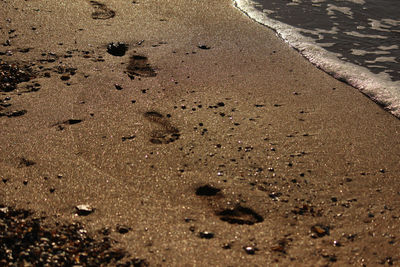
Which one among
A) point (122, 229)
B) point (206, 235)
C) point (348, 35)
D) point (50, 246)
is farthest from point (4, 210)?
point (348, 35)

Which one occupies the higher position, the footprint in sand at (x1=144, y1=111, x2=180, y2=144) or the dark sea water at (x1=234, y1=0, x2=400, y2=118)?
the dark sea water at (x1=234, y1=0, x2=400, y2=118)

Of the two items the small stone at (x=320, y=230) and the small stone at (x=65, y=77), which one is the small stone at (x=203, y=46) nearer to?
the small stone at (x=65, y=77)

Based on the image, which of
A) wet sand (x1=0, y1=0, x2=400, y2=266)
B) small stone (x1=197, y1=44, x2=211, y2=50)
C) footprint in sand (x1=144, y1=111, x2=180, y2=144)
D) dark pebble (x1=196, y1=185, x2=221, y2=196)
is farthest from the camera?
small stone (x1=197, y1=44, x2=211, y2=50)

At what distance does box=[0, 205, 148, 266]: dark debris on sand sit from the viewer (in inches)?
77.5

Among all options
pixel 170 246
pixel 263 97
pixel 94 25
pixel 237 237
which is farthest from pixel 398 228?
pixel 94 25

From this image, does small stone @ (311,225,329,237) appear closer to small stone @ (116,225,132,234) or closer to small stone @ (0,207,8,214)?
small stone @ (116,225,132,234)

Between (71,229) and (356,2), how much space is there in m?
5.10

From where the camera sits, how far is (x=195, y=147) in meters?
2.89

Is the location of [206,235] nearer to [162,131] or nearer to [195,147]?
[195,147]

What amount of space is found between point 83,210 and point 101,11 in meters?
3.10

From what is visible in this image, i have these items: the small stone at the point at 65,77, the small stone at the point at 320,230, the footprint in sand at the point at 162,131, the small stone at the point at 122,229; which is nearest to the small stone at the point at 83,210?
the small stone at the point at 122,229

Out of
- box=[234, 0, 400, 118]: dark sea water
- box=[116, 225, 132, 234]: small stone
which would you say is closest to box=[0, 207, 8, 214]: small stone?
box=[116, 225, 132, 234]: small stone

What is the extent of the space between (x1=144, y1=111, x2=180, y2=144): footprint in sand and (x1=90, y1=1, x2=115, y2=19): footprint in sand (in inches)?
77.2

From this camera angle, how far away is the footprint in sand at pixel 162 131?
9.68 ft
